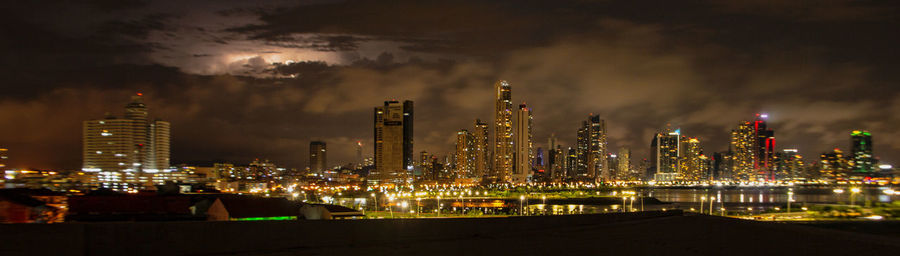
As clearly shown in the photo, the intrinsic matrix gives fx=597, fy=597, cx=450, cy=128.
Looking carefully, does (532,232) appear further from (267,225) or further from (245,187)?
(245,187)

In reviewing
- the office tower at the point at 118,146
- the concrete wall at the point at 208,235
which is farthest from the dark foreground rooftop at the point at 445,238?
the office tower at the point at 118,146

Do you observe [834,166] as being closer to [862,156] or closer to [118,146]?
[862,156]

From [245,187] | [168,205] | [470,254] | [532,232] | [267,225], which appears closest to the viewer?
[267,225]

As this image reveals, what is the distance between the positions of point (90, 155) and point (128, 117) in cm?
841

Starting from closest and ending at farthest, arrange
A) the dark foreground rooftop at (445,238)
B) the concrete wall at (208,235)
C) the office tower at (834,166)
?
the concrete wall at (208,235)
the dark foreground rooftop at (445,238)
the office tower at (834,166)

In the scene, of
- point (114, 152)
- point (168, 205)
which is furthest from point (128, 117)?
point (168, 205)

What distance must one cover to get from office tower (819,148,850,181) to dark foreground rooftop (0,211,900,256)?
136491 mm

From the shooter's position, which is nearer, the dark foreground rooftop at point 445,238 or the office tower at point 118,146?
the dark foreground rooftop at point 445,238

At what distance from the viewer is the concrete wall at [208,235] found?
5375mm

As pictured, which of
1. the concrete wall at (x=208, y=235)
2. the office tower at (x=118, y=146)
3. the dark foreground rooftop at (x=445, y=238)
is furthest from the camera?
the office tower at (x=118, y=146)

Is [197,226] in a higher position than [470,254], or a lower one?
higher

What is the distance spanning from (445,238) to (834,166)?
158 metres

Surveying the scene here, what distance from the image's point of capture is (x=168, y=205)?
16922mm

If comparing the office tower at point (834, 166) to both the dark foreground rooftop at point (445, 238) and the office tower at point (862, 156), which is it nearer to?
the office tower at point (862, 156)
